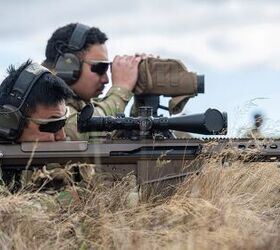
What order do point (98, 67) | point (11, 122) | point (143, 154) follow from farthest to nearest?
point (98, 67) < point (143, 154) < point (11, 122)

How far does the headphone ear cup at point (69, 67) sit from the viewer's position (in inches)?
316

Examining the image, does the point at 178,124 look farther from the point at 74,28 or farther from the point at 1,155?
the point at 74,28

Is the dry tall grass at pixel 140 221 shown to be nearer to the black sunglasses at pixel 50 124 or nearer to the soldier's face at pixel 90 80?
the black sunglasses at pixel 50 124

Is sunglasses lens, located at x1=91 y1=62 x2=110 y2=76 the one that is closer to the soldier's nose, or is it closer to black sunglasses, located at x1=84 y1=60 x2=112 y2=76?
black sunglasses, located at x1=84 y1=60 x2=112 y2=76

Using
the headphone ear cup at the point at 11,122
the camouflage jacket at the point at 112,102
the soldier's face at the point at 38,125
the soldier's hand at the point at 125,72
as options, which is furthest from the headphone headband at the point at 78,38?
the headphone ear cup at the point at 11,122

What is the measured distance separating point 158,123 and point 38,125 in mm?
861

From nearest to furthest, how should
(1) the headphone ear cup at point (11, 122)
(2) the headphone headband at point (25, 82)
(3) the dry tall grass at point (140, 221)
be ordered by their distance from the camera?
(3) the dry tall grass at point (140, 221), (1) the headphone ear cup at point (11, 122), (2) the headphone headband at point (25, 82)

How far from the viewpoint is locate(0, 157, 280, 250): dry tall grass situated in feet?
14.8

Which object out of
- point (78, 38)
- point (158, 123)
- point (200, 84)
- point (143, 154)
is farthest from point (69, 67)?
point (143, 154)

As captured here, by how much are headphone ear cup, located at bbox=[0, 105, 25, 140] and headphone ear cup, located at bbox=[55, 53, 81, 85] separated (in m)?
1.75

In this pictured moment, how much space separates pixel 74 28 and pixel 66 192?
301 cm

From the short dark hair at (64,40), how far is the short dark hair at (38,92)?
1.81 meters

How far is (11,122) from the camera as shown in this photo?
20.4 feet

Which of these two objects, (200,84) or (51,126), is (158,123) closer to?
(51,126)
